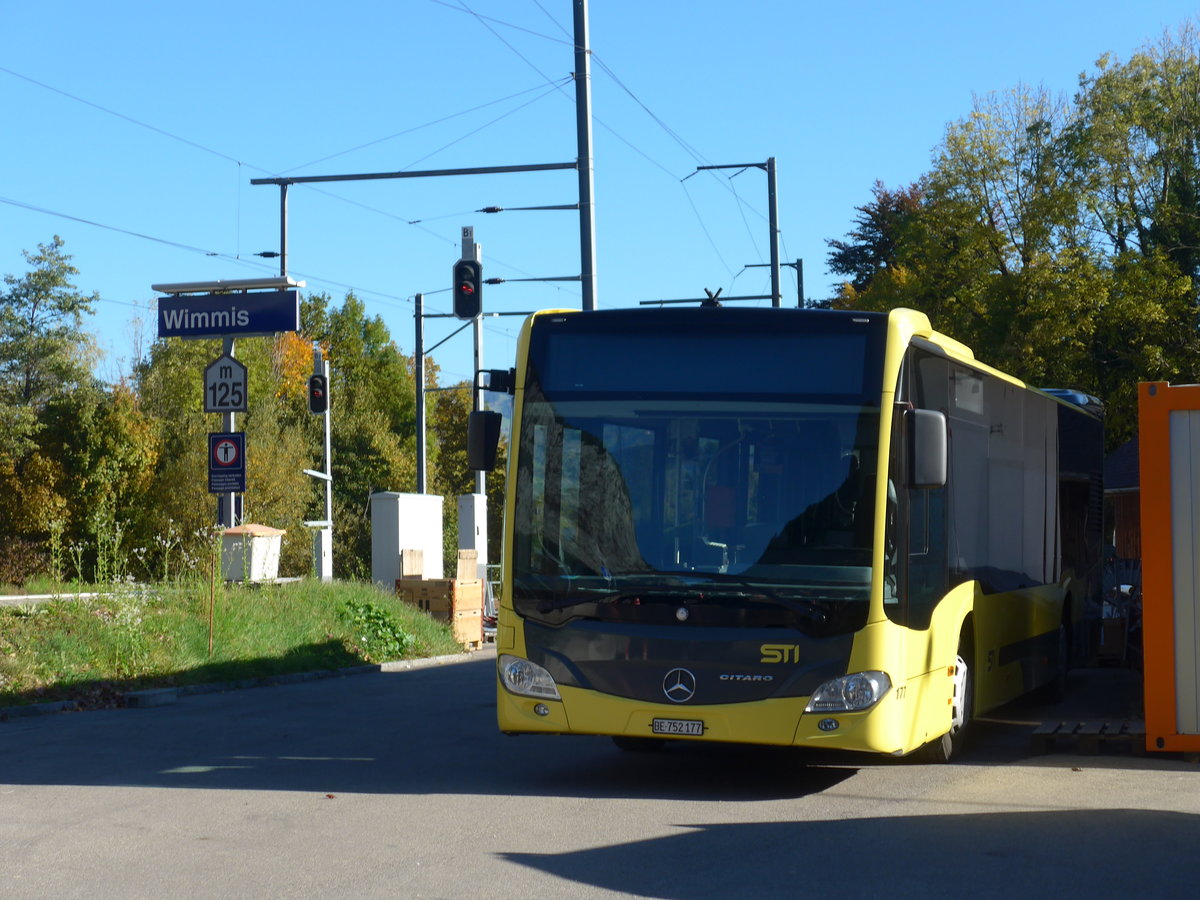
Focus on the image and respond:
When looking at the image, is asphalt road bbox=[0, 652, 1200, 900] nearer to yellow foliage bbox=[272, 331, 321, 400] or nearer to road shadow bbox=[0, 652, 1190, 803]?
road shadow bbox=[0, 652, 1190, 803]

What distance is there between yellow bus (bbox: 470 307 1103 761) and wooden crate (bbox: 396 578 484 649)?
569 inches

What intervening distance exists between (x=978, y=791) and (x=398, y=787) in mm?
3621

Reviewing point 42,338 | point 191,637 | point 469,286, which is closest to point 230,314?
point 469,286

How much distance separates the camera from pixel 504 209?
26000 mm

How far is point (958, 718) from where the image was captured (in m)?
11.1

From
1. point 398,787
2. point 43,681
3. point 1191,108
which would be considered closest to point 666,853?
point 398,787

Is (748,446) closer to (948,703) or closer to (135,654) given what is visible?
(948,703)

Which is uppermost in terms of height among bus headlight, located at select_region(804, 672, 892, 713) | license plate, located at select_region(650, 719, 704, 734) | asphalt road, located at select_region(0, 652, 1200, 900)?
bus headlight, located at select_region(804, 672, 892, 713)

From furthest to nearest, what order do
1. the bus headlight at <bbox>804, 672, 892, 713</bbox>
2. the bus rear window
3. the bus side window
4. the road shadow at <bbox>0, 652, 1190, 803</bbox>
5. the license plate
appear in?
1. the road shadow at <bbox>0, 652, 1190, 803</bbox>
2. the bus side window
3. the bus rear window
4. the license plate
5. the bus headlight at <bbox>804, 672, 892, 713</bbox>

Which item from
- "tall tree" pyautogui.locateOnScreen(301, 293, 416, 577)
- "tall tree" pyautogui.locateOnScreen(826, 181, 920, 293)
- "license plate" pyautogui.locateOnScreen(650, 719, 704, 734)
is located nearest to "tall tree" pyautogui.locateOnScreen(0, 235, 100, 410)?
"tall tree" pyautogui.locateOnScreen(301, 293, 416, 577)

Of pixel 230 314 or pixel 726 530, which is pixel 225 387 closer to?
pixel 230 314

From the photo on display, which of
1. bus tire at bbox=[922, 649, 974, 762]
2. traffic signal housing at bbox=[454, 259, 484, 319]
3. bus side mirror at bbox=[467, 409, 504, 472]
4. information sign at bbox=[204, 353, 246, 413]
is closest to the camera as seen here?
bus side mirror at bbox=[467, 409, 504, 472]

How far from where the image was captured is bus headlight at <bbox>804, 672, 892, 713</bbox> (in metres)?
9.29

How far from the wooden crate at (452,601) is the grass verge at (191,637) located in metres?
0.84
